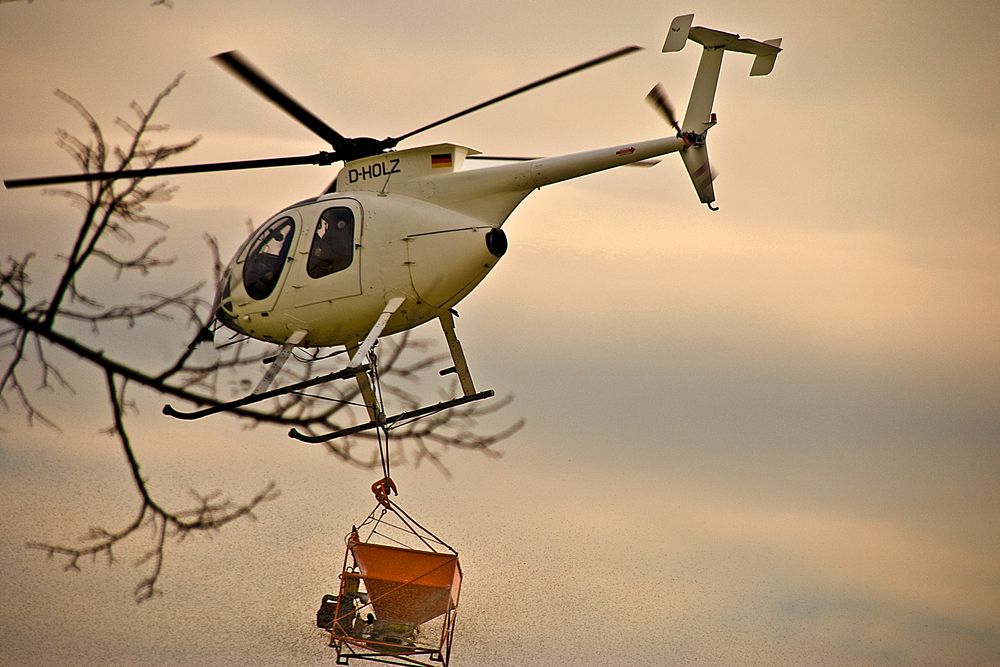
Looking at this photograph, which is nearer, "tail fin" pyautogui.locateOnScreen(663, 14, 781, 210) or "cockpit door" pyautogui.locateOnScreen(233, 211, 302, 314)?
"tail fin" pyautogui.locateOnScreen(663, 14, 781, 210)

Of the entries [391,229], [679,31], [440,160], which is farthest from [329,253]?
[679,31]

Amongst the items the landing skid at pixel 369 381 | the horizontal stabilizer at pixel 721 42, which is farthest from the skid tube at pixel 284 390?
the horizontal stabilizer at pixel 721 42

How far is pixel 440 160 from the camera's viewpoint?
48.0 feet

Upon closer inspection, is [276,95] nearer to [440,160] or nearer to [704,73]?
[440,160]

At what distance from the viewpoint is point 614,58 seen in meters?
12.5

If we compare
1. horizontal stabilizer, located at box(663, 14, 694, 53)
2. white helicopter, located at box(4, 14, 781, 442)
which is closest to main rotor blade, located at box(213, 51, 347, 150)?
white helicopter, located at box(4, 14, 781, 442)

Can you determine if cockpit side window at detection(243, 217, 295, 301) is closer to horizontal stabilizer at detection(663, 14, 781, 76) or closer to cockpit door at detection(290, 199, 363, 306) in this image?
cockpit door at detection(290, 199, 363, 306)

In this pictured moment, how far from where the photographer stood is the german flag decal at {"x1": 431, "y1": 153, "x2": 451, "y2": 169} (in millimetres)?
14609

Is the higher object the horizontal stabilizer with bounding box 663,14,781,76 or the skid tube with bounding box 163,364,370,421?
the horizontal stabilizer with bounding box 663,14,781,76

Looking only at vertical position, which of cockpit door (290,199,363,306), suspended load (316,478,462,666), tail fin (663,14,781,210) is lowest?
suspended load (316,478,462,666)

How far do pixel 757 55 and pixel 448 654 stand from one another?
21.8 ft

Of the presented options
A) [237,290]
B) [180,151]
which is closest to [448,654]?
[237,290]

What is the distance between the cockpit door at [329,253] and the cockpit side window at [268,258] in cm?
22

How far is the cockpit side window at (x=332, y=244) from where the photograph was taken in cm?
1461
